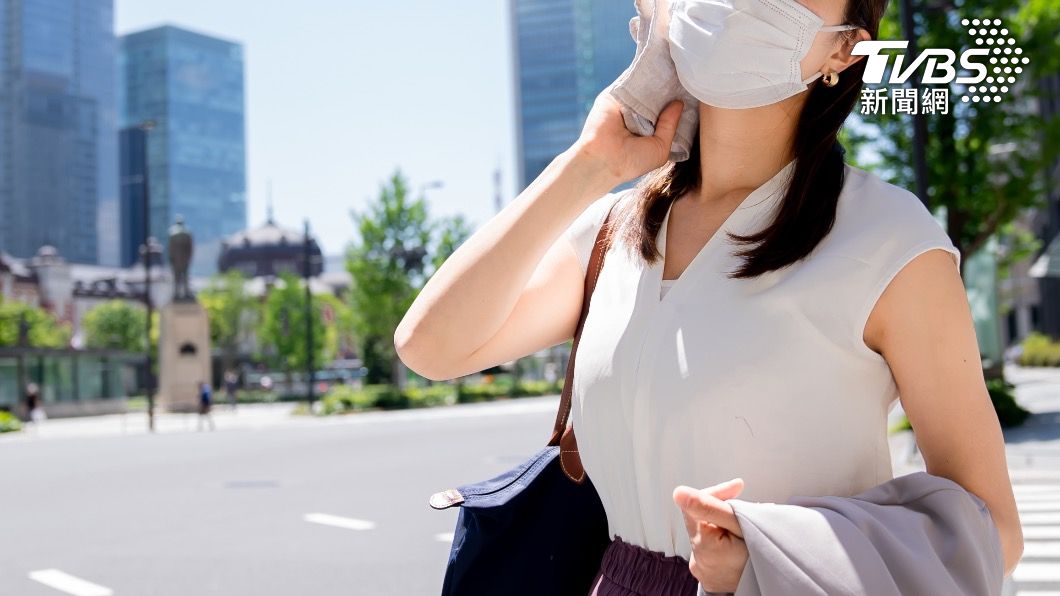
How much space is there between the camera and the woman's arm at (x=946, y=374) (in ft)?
4.76

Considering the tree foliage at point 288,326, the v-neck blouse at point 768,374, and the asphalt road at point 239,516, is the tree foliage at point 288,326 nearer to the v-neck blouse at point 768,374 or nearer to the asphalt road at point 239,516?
the asphalt road at point 239,516

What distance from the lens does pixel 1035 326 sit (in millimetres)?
77562

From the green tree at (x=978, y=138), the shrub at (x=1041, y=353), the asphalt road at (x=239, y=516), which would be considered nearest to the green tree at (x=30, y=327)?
the asphalt road at (x=239, y=516)

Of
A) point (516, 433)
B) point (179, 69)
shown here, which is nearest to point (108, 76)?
point (179, 69)

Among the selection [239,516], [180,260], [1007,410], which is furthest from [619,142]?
[180,260]

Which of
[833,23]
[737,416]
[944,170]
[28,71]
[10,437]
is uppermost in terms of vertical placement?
[28,71]

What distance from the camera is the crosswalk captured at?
21.0ft

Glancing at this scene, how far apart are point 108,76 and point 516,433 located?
166025 mm

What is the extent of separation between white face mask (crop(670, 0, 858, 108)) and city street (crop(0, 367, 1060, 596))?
560 centimetres

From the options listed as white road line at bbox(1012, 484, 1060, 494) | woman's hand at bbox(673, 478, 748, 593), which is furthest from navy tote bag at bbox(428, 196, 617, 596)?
white road line at bbox(1012, 484, 1060, 494)

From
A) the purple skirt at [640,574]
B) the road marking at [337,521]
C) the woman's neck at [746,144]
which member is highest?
the woman's neck at [746,144]

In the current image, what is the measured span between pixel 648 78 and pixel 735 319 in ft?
1.50

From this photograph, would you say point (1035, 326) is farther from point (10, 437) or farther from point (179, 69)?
point (179, 69)

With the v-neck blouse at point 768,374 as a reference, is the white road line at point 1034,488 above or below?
below
